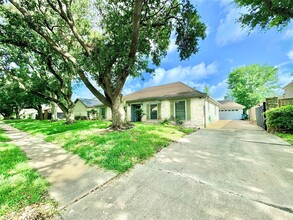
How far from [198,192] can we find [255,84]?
1311 inches

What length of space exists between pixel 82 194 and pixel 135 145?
8.15 feet

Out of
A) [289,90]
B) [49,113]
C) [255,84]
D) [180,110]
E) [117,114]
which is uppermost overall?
[255,84]

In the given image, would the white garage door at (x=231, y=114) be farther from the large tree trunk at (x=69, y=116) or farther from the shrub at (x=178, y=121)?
the large tree trunk at (x=69, y=116)

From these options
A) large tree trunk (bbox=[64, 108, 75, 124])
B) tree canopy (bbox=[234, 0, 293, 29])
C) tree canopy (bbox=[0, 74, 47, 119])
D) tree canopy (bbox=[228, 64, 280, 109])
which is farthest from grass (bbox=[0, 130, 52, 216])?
tree canopy (bbox=[228, 64, 280, 109])

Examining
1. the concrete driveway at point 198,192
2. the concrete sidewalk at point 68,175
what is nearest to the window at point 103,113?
the concrete sidewalk at point 68,175

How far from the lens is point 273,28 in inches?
366

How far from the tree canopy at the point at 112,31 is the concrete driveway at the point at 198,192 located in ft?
17.5

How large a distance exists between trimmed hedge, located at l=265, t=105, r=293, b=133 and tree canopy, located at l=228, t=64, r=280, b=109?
2341 centimetres

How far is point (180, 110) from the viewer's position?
11836mm

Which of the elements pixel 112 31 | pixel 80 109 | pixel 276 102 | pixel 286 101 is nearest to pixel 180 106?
pixel 276 102

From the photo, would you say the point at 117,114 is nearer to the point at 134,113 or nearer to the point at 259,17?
the point at 134,113

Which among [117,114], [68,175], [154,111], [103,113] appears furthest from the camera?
[103,113]

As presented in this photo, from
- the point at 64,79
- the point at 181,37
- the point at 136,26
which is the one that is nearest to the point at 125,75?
the point at 136,26

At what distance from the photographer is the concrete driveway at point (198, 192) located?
6.22 ft
